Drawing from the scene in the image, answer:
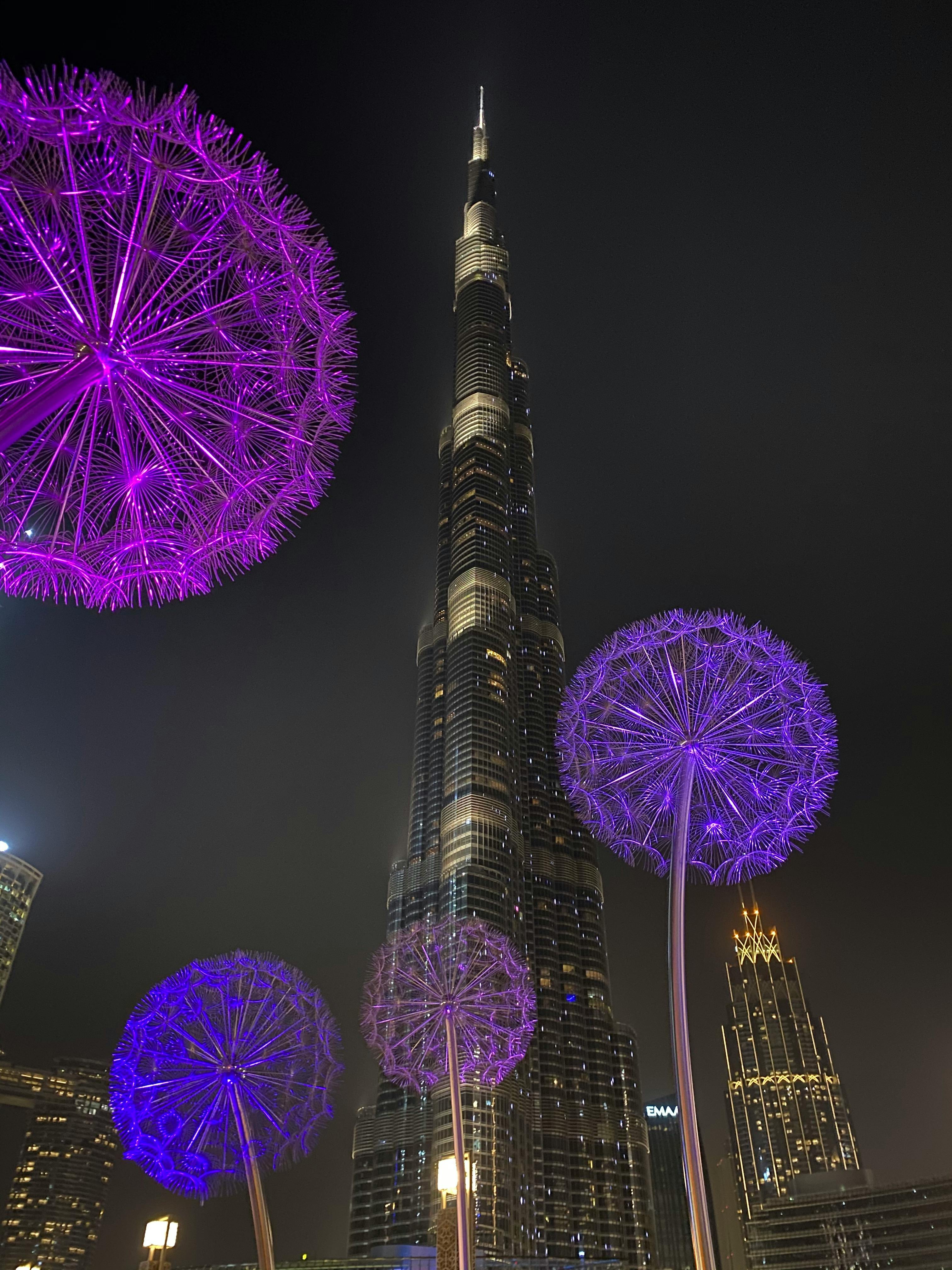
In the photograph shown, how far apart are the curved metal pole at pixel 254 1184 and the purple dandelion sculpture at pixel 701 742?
53.3 feet

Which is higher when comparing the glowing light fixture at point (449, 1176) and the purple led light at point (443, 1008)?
the purple led light at point (443, 1008)

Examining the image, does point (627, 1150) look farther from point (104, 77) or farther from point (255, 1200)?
point (104, 77)

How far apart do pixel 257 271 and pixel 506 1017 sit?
94.1 ft

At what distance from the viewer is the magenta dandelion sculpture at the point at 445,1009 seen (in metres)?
34.1

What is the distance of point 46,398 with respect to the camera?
13.7 m

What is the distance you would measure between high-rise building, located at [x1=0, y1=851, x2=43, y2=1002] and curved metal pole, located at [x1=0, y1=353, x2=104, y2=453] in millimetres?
159973

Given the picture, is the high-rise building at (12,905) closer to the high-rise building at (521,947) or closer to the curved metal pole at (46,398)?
the high-rise building at (521,947)

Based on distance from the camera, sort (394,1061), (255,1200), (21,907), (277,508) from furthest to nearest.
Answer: (21,907)
(394,1061)
(255,1200)
(277,508)

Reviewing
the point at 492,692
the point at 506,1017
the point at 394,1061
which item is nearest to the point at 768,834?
the point at 506,1017

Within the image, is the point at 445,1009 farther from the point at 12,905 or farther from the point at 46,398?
the point at 12,905

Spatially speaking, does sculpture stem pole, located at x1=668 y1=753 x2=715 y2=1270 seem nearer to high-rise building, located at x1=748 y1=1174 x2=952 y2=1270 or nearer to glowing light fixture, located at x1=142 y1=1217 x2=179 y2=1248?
glowing light fixture, located at x1=142 y1=1217 x2=179 y2=1248

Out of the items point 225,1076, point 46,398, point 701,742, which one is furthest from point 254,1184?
point 46,398

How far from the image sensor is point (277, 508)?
18.6 m

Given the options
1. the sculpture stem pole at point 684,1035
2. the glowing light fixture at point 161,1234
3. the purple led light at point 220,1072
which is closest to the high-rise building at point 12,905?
the purple led light at point 220,1072
